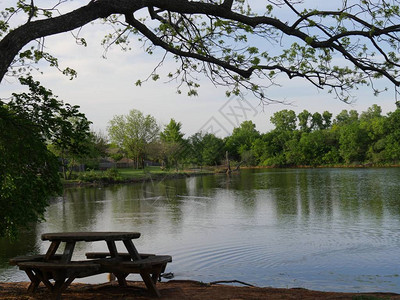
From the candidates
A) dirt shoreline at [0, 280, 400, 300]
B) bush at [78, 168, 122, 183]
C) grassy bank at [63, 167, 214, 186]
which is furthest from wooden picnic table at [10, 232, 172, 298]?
bush at [78, 168, 122, 183]

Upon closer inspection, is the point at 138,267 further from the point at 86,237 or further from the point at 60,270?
the point at 60,270

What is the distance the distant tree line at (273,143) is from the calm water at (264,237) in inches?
1545

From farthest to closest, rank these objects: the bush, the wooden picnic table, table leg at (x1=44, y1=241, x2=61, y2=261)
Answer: the bush
table leg at (x1=44, y1=241, x2=61, y2=261)
the wooden picnic table

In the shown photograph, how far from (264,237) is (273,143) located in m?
73.0

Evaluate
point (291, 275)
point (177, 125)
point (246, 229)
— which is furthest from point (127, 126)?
point (291, 275)

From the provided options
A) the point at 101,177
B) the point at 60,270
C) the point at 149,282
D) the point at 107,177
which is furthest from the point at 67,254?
the point at 107,177

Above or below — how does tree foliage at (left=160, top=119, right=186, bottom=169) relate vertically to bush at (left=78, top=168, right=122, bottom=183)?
above

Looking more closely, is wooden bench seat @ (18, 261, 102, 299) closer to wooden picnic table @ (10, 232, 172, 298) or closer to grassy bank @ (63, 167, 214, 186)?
wooden picnic table @ (10, 232, 172, 298)

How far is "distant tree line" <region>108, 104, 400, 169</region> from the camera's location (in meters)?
62.3

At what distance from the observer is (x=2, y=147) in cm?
574

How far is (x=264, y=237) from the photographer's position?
12.8 metres

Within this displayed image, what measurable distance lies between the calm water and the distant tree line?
1545 inches

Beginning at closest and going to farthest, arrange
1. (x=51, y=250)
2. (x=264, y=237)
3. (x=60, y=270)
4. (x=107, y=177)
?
(x=60, y=270) → (x=51, y=250) → (x=264, y=237) → (x=107, y=177)

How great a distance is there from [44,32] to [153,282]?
10.6ft
